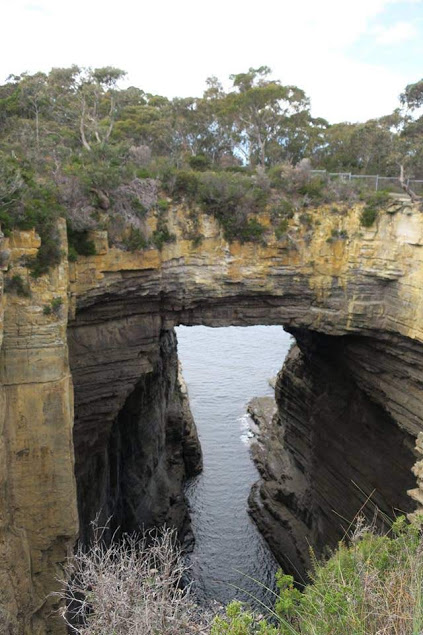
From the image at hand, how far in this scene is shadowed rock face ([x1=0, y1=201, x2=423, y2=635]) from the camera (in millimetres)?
10898

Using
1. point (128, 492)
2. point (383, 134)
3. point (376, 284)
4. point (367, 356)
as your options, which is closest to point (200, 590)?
point (128, 492)

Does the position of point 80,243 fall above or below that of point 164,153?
below

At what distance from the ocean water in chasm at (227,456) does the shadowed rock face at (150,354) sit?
3.40 m

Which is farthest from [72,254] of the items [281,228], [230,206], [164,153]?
[164,153]

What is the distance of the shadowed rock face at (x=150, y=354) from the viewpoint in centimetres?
1090

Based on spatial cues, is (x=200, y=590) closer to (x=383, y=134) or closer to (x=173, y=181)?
(x=173, y=181)

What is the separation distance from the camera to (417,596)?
5598 millimetres

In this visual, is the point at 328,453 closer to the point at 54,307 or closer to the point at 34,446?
the point at 34,446

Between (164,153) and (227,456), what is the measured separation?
54.8 ft

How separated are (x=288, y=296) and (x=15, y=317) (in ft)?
28.2

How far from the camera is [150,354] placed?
53.9ft

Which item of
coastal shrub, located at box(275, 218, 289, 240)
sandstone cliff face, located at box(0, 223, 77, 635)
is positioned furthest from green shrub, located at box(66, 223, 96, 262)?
coastal shrub, located at box(275, 218, 289, 240)

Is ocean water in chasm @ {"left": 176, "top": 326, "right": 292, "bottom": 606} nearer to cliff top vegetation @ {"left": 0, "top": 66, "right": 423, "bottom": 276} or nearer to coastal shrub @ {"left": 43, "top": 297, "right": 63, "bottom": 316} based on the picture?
coastal shrub @ {"left": 43, "top": 297, "right": 63, "bottom": 316}

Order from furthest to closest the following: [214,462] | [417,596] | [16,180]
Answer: [214,462] < [16,180] < [417,596]
